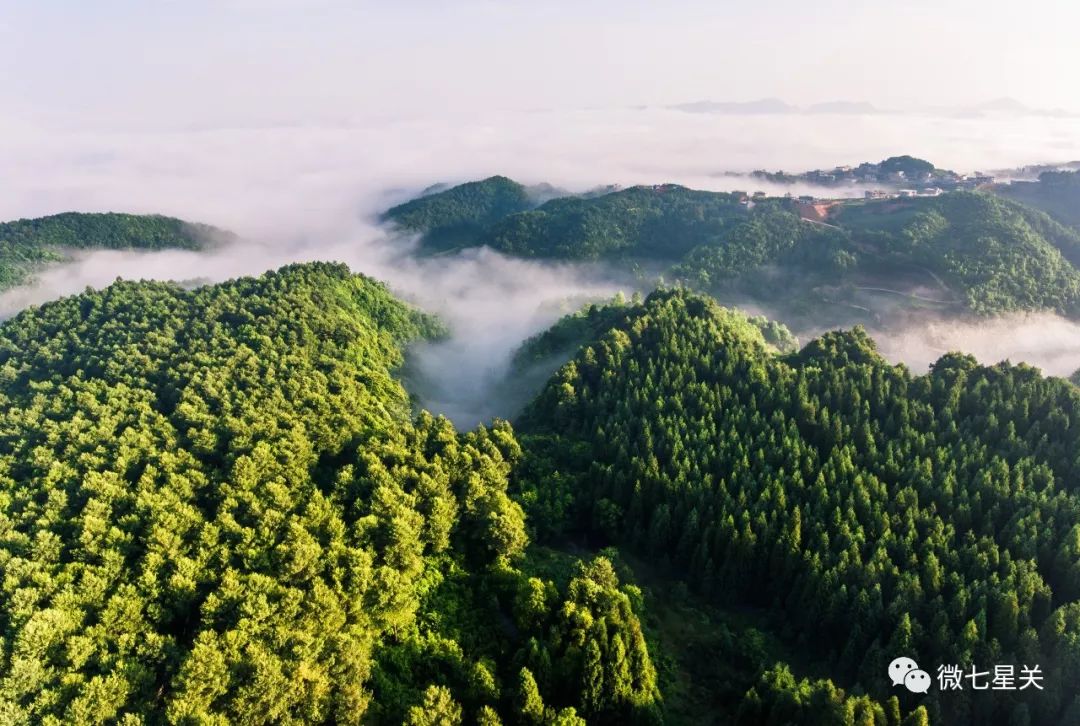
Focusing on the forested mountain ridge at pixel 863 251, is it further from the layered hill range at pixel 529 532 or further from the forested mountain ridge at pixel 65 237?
the forested mountain ridge at pixel 65 237

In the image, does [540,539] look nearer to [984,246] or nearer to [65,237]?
[984,246]

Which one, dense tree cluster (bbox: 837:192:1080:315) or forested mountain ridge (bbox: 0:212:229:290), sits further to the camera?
forested mountain ridge (bbox: 0:212:229:290)

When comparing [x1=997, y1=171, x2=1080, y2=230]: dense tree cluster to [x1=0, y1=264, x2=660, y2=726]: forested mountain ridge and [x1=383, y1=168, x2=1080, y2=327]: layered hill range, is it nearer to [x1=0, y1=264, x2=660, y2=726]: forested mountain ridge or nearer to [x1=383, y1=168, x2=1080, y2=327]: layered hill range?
[x1=383, y1=168, x2=1080, y2=327]: layered hill range

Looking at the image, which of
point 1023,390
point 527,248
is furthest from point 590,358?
point 527,248

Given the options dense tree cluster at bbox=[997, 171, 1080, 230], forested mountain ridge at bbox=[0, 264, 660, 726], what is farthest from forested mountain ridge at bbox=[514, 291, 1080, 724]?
dense tree cluster at bbox=[997, 171, 1080, 230]

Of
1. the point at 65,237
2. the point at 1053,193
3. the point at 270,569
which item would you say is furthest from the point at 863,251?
the point at 65,237

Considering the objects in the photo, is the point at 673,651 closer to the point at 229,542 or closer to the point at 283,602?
the point at 283,602
